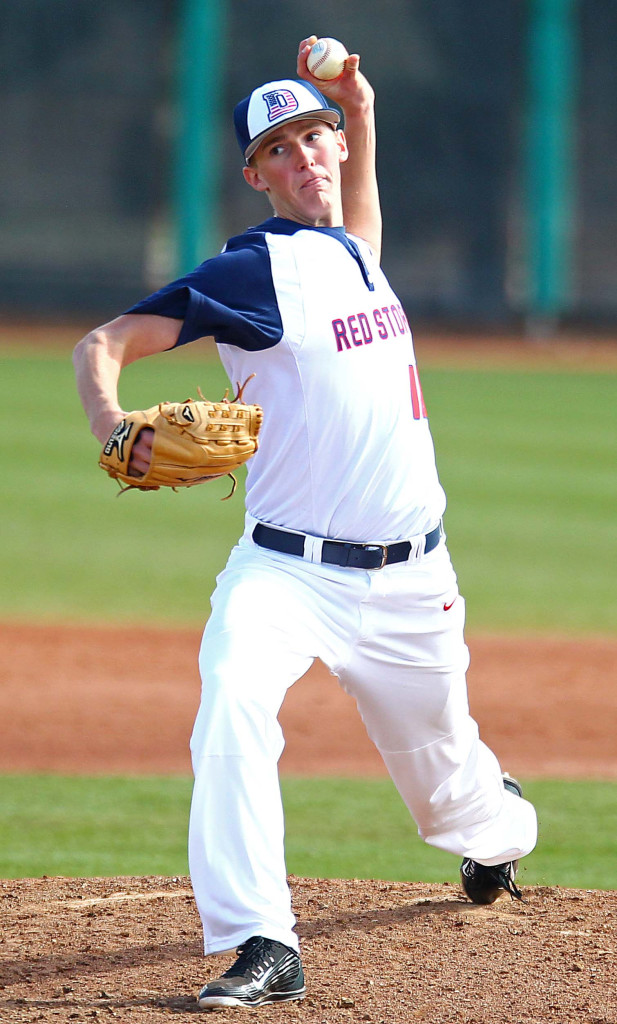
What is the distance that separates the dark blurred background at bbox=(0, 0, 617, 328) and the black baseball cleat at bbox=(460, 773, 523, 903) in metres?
20.5

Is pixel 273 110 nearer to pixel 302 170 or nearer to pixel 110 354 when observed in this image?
pixel 302 170

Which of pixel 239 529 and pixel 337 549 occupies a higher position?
pixel 337 549

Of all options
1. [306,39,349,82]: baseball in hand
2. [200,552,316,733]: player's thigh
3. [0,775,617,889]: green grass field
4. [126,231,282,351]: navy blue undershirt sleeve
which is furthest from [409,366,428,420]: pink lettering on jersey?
[0,775,617,889]: green grass field

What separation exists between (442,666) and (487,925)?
80cm

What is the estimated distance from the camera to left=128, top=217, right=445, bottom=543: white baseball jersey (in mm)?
3244

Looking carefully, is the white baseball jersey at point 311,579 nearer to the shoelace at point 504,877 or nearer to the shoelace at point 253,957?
the shoelace at point 253,957

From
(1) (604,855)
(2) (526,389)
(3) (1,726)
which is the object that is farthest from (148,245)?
(1) (604,855)

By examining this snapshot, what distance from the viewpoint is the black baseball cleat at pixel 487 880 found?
388 cm

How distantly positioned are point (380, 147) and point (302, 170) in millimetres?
21393

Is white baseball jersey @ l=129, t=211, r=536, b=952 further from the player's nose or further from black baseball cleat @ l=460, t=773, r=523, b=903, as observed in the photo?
black baseball cleat @ l=460, t=773, r=523, b=903

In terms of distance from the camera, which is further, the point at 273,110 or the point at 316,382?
the point at 273,110

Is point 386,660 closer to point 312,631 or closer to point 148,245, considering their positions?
point 312,631

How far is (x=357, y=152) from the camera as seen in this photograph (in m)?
3.93

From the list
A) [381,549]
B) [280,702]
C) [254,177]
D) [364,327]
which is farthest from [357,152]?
[280,702]
